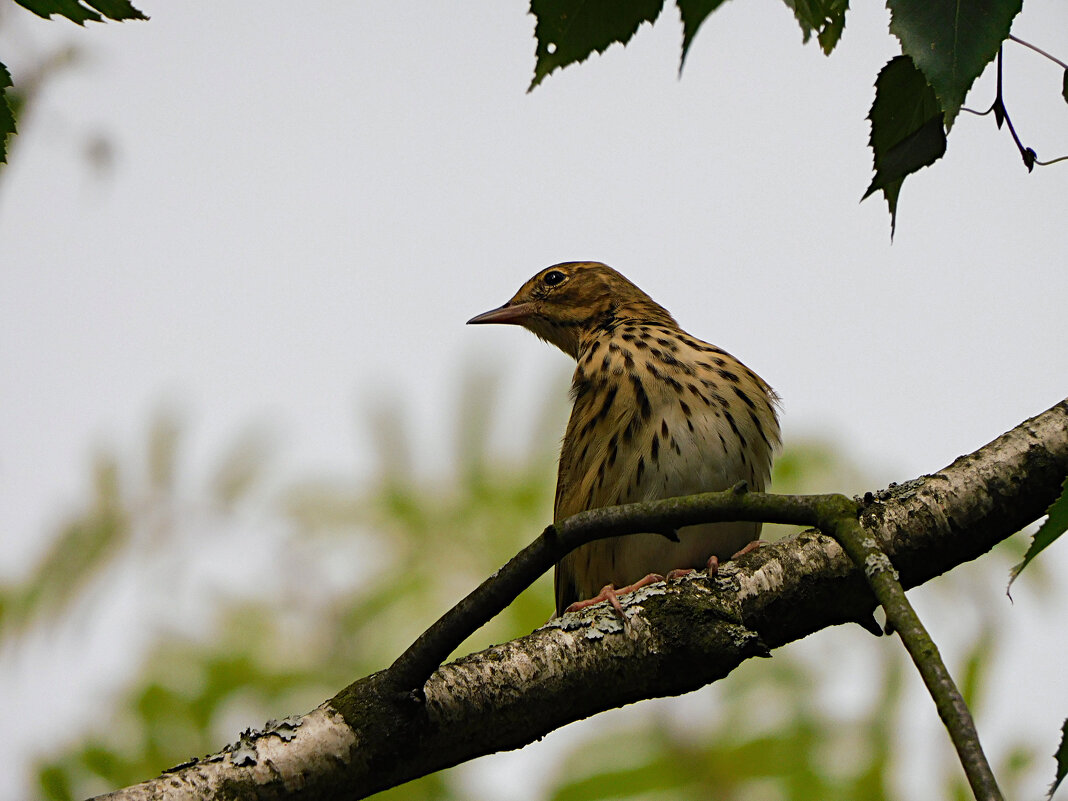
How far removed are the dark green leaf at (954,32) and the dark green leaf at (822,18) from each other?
0.43 meters

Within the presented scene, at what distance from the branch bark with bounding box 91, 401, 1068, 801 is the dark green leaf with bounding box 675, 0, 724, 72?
2.39 feet

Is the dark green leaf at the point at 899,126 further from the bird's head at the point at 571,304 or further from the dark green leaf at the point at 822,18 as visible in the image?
the bird's head at the point at 571,304

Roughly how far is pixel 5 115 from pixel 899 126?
4.75ft

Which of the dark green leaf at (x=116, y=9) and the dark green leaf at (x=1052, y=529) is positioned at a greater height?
the dark green leaf at (x=116, y=9)

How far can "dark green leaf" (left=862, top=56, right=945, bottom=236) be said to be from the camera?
1927mm

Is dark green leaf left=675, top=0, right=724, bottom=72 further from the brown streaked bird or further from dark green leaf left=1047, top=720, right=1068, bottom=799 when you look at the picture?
the brown streaked bird

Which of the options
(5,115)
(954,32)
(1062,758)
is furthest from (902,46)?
(5,115)

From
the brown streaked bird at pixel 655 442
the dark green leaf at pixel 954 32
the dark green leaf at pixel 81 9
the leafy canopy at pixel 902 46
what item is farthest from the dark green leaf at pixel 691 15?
the brown streaked bird at pixel 655 442

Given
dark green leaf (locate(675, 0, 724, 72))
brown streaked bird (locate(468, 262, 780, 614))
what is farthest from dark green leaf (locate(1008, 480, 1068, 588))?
brown streaked bird (locate(468, 262, 780, 614))

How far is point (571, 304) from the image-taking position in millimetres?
5410

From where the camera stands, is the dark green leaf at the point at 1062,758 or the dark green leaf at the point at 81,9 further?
the dark green leaf at the point at 81,9

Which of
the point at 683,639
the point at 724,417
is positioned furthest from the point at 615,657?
the point at 724,417

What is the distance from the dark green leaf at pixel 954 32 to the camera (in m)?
1.52

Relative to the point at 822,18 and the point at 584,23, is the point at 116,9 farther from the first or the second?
the point at 822,18
